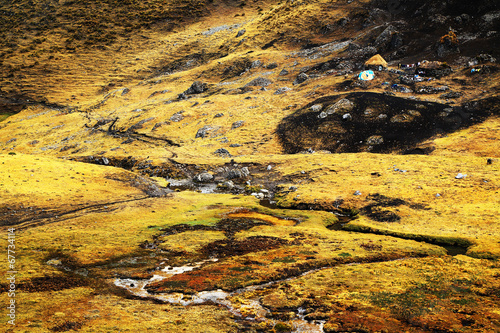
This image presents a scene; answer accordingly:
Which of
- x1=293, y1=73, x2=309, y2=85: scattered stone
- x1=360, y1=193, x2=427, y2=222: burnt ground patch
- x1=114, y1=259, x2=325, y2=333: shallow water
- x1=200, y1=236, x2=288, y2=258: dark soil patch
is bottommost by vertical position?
x1=360, y1=193, x2=427, y2=222: burnt ground patch

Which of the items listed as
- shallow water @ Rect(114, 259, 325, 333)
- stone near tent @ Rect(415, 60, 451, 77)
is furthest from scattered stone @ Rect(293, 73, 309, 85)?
shallow water @ Rect(114, 259, 325, 333)

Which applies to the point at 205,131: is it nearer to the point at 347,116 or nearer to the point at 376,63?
the point at 347,116

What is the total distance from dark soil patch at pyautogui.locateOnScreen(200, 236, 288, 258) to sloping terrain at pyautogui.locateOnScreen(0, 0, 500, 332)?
20cm

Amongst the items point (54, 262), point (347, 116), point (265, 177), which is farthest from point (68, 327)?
point (347, 116)

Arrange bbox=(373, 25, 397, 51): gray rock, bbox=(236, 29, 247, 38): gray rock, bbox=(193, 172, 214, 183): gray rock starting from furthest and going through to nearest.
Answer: bbox=(236, 29, 247, 38): gray rock → bbox=(373, 25, 397, 51): gray rock → bbox=(193, 172, 214, 183): gray rock

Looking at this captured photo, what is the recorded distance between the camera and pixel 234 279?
25.5 meters

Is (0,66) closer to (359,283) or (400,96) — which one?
(400,96)

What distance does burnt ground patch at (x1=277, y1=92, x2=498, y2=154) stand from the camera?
61.2 m

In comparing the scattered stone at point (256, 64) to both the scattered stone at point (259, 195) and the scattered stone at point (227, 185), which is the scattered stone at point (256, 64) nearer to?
the scattered stone at point (227, 185)

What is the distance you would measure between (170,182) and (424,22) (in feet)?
259

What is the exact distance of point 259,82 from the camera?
94188mm

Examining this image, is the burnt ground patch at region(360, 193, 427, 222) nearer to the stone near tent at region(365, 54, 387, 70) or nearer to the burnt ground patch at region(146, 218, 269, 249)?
the burnt ground patch at region(146, 218, 269, 249)

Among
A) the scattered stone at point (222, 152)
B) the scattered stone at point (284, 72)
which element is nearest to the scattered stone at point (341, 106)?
the scattered stone at point (222, 152)

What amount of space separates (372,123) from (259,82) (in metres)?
38.4
